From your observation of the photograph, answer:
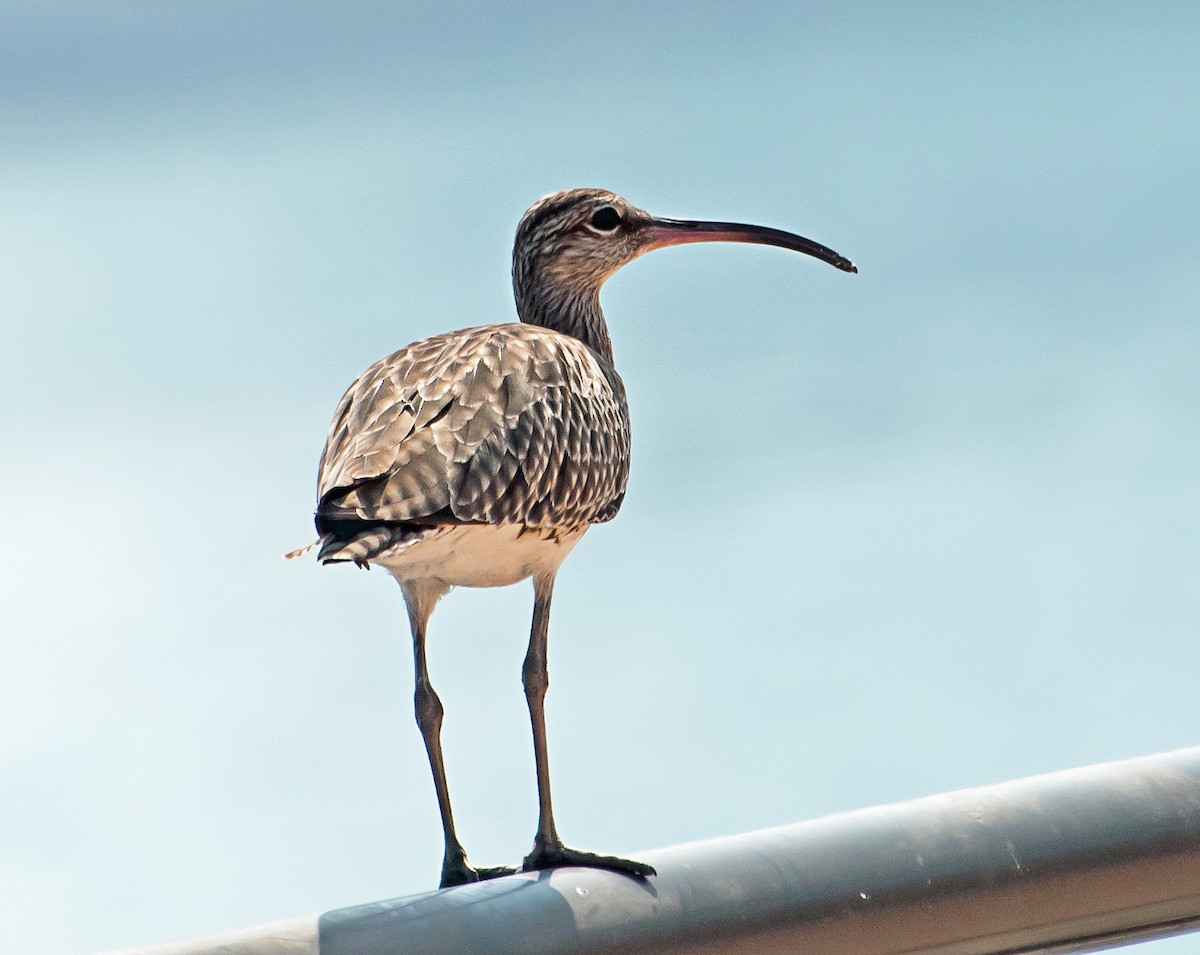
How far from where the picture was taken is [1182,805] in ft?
7.50

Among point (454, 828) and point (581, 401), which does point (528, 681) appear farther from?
point (581, 401)

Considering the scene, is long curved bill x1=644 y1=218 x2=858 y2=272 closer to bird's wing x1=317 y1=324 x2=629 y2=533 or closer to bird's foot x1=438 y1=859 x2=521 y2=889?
bird's wing x1=317 y1=324 x2=629 y2=533

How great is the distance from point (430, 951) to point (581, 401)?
124 inches

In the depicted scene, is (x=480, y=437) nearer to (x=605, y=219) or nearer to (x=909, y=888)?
(x=605, y=219)

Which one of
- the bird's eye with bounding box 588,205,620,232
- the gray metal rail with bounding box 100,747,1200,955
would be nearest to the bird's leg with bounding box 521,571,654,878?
the bird's eye with bounding box 588,205,620,232

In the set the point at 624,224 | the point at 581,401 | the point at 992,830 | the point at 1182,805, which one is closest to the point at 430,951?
the point at 992,830

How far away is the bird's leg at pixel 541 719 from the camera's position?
4.43 metres

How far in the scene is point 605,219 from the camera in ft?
20.7

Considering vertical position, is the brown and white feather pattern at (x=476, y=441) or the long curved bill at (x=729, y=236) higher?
the long curved bill at (x=729, y=236)

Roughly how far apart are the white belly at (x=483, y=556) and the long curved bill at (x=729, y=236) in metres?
1.73

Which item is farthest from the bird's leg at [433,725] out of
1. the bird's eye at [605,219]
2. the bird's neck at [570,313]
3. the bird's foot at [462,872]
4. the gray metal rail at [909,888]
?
the gray metal rail at [909,888]

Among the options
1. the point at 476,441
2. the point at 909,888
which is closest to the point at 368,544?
the point at 476,441

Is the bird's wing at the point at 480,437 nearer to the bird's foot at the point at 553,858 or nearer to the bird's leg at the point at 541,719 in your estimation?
the bird's leg at the point at 541,719

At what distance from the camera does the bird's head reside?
630cm
